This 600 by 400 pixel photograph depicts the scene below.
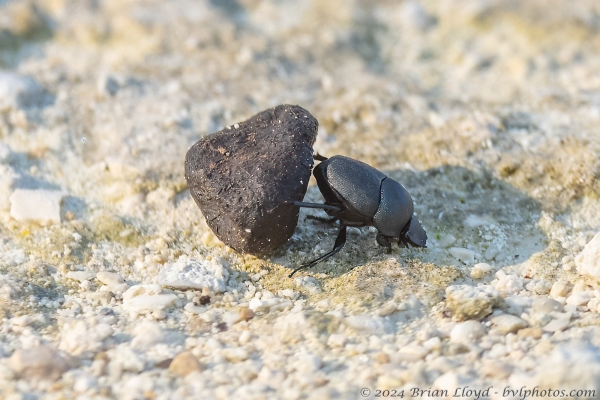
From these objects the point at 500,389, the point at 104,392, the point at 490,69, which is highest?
the point at 490,69

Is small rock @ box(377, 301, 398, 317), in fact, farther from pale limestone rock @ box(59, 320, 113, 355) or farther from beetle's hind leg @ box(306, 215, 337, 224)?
pale limestone rock @ box(59, 320, 113, 355)

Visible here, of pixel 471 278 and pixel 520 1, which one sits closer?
pixel 471 278

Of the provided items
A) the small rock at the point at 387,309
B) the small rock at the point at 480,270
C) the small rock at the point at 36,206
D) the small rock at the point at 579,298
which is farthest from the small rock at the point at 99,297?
the small rock at the point at 579,298

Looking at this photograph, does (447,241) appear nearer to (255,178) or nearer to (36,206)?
(255,178)

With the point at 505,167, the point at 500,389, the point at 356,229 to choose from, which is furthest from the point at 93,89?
the point at 500,389

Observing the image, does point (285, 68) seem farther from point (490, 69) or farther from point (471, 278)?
point (471, 278)

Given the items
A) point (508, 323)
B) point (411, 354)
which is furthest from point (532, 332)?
point (411, 354)

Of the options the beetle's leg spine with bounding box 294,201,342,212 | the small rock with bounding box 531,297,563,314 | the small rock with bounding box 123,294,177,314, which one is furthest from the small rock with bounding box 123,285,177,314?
the small rock with bounding box 531,297,563,314
